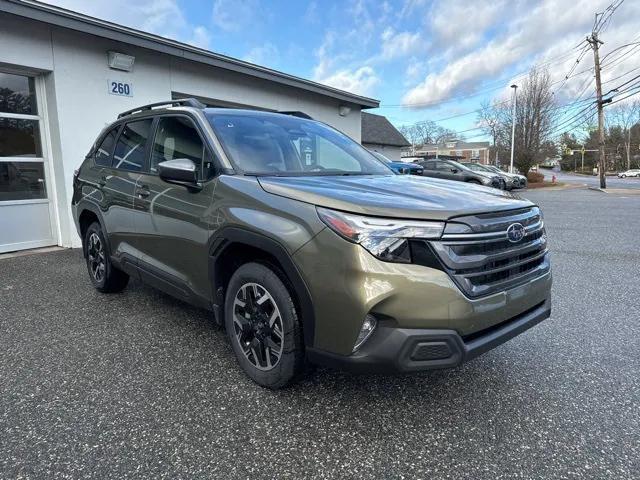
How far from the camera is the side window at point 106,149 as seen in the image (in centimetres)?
442

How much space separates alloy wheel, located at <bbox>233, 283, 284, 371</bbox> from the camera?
8.46 feet

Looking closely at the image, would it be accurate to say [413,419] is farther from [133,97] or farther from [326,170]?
[133,97]

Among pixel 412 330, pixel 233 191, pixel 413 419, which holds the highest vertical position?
pixel 233 191

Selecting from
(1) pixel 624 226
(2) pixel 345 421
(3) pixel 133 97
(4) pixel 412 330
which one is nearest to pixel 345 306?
(4) pixel 412 330

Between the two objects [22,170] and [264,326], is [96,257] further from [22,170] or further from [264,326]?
[22,170]

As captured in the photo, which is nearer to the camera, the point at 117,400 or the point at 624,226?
the point at 117,400

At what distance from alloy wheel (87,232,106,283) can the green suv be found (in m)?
1.04

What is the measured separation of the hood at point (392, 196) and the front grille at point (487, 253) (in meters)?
0.07

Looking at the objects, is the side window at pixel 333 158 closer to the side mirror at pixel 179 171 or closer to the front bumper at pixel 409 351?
the side mirror at pixel 179 171

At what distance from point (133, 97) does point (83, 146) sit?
4.37 ft

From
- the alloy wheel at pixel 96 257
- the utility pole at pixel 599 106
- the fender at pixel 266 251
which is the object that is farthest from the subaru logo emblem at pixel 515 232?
the utility pole at pixel 599 106

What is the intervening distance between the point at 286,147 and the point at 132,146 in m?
1.58

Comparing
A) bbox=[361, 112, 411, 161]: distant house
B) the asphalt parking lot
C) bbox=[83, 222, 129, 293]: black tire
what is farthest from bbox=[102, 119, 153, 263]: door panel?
bbox=[361, 112, 411, 161]: distant house

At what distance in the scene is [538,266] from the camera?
2.70 metres
